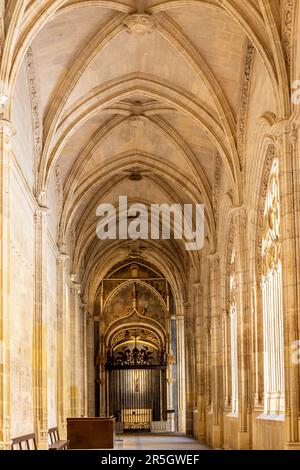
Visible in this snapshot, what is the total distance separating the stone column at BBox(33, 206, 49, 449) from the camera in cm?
2034

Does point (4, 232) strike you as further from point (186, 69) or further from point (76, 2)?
point (186, 69)

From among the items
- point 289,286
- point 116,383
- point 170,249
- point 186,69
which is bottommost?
point 116,383

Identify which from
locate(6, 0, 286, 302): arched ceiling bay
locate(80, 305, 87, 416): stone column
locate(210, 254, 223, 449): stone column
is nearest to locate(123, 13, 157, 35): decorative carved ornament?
locate(6, 0, 286, 302): arched ceiling bay

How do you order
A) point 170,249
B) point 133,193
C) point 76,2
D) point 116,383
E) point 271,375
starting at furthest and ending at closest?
point 116,383 → point 170,249 → point 133,193 → point 271,375 → point 76,2

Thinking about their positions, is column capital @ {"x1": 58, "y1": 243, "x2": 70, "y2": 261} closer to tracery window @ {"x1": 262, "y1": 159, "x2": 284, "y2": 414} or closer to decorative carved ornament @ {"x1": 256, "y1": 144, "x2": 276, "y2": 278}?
decorative carved ornament @ {"x1": 256, "y1": 144, "x2": 276, "y2": 278}

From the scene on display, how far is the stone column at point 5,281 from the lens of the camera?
46.0 ft

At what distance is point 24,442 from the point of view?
1745cm

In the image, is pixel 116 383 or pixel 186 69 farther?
pixel 116 383

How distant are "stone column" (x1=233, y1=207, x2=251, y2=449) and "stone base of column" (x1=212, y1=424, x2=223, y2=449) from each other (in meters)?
4.91

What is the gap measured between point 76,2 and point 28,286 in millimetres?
6496

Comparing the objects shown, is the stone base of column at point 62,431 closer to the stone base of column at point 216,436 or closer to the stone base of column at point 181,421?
the stone base of column at point 216,436

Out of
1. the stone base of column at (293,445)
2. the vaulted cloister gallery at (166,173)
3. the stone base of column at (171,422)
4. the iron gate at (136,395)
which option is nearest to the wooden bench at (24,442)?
the vaulted cloister gallery at (166,173)
